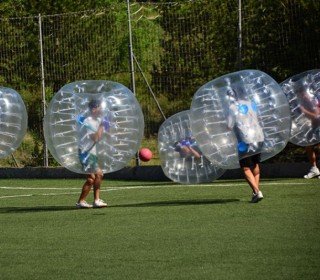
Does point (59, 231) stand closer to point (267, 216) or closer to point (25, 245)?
point (25, 245)

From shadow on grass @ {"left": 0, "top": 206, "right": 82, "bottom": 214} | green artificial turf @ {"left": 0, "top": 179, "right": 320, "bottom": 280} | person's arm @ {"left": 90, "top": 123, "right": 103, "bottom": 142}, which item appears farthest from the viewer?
shadow on grass @ {"left": 0, "top": 206, "right": 82, "bottom": 214}

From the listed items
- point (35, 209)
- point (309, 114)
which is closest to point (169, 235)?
Answer: point (35, 209)

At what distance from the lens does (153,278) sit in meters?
8.84

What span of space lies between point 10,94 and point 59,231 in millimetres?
4304

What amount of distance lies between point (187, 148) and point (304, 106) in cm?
230

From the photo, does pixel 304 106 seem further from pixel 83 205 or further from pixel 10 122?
pixel 10 122

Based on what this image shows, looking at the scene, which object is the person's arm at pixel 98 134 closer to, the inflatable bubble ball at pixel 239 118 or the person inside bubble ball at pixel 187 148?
the inflatable bubble ball at pixel 239 118

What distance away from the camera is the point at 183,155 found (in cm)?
1579

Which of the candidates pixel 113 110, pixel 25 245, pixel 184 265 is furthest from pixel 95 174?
pixel 184 265

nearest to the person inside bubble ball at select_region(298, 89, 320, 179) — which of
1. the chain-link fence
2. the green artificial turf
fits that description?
the green artificial turf

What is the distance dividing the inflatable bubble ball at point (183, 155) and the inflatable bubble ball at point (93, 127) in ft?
4.45

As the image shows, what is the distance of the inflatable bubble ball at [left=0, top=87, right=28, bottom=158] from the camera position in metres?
15.9

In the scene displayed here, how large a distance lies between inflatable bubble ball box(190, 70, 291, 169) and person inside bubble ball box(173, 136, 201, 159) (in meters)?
1.12

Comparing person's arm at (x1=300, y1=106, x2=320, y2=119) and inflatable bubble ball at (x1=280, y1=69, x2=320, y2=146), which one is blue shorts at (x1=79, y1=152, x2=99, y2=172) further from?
person's arm at (x1=300, y1=106, x2=320, y2=119)
